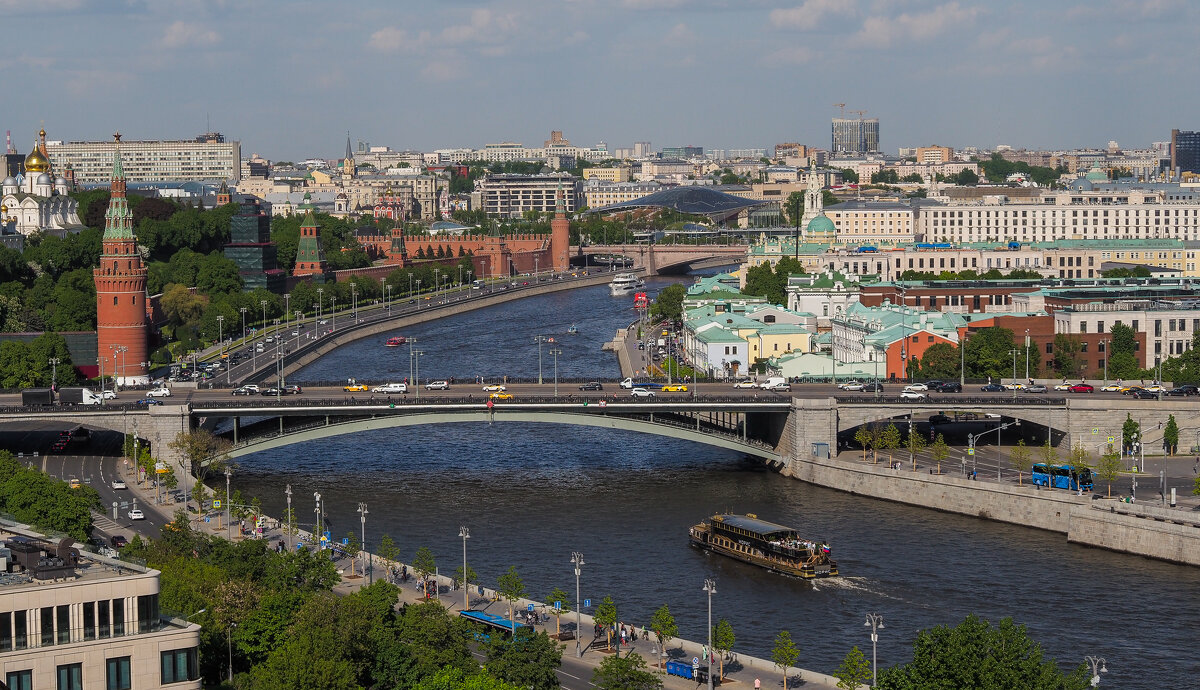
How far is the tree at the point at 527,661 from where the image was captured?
29016mm

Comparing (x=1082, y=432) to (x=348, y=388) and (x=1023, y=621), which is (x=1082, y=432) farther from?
(x=348, y=388)

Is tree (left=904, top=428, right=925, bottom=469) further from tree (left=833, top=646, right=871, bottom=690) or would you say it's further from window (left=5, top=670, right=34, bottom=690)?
window (left=5, top=670, right=34, bottom=690)

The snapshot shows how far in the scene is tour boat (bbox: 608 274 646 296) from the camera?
403 ft

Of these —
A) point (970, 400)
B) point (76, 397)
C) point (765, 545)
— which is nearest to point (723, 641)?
point (765, 545)

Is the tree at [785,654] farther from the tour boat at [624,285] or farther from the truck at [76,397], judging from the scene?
the tour boat at [624,285]

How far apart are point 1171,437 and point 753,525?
50.3ft

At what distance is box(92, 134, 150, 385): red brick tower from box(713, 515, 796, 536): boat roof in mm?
32692

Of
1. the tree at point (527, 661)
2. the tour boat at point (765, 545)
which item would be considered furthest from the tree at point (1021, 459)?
the tree at point (527, 661)

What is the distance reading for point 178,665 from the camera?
954 inches

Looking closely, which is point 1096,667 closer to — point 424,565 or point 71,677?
point 424,565

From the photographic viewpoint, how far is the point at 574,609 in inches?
1478

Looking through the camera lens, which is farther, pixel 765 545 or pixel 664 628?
pixel 765 545

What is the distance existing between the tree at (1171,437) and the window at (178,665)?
1363 inches

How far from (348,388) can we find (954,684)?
35.1m
